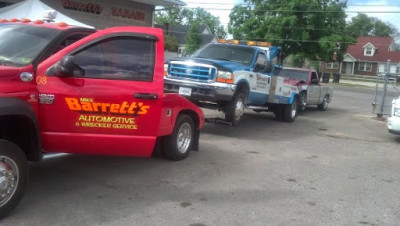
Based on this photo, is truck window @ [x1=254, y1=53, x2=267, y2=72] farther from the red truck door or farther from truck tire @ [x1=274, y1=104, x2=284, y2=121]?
the red truck door

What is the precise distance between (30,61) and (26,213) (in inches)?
64.9

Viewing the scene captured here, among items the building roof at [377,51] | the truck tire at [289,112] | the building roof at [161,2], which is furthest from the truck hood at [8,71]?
the building roof at [377,51]

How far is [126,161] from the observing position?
712cm

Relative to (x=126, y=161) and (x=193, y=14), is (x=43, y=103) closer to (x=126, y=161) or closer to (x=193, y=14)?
(x=126, y=161)

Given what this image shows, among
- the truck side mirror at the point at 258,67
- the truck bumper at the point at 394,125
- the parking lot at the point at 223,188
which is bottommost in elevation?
the parking lot at the point at 223,188

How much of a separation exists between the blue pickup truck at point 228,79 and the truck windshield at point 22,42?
3.25 meters

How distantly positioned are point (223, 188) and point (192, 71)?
4.29 metres

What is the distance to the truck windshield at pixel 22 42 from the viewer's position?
501cm

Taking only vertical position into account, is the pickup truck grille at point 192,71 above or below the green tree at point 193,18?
below

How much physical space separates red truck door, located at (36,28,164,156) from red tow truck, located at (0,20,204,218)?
0.04 ft

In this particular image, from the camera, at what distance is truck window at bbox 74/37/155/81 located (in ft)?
17.3

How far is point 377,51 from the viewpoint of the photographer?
71.6 metres

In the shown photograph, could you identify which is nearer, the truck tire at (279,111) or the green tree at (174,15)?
the truck tire at (279,111)

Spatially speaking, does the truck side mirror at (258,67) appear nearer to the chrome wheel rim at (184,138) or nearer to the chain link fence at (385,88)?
the chrome wheel rim at (184,138)
